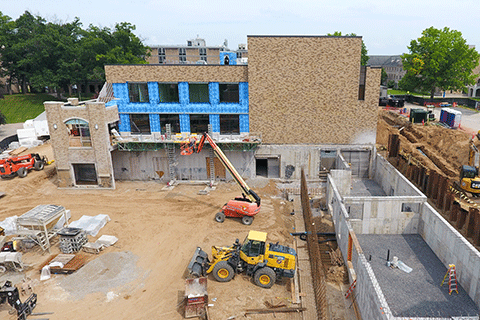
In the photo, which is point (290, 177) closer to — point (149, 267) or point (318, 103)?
point (318, 103)

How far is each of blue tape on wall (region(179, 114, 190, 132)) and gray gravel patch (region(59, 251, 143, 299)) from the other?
14.7 meters

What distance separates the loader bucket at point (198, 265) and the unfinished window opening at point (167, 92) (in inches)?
718

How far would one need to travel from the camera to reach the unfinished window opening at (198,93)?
31433mm

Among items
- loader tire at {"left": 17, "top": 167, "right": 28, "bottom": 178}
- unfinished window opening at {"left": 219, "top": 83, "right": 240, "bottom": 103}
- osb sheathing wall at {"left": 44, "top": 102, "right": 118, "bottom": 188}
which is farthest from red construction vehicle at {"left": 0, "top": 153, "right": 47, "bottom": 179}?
unfinished window opening at {"left": 219, "top": 83, "right": 240, "bottom": 103}

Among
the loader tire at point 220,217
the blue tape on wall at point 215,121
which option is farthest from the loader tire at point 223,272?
the blue tape on wall at point 215,121

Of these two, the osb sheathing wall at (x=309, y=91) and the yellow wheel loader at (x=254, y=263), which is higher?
the osb sheathing wall at (x=309, y=91)

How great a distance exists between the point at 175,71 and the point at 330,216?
18638 millimetres

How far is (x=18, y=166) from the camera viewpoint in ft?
109

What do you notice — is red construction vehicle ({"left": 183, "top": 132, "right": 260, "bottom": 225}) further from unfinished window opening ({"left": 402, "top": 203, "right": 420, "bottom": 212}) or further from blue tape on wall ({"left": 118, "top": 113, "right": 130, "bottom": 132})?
blue tape on wall ({"left": 118, "top": 113, "right": 130, "bottom": 132})

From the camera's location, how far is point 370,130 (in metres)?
31.0

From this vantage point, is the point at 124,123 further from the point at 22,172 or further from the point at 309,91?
the point at 309,91

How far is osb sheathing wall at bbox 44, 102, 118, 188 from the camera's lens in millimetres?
29562

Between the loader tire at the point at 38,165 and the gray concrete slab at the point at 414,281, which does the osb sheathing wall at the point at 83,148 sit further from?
the gray concrete slab at the point at 414,281

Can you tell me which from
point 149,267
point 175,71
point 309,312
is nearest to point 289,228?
point 309,312
